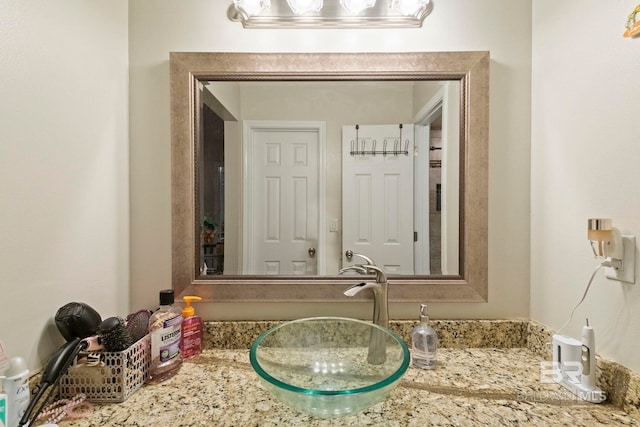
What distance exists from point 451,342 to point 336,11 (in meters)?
1.18

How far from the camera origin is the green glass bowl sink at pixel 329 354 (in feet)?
2.52

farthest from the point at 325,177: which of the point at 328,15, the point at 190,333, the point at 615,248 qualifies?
the point at 615,248

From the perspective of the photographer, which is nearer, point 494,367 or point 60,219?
point 60,219

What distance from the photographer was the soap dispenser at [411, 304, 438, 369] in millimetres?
816

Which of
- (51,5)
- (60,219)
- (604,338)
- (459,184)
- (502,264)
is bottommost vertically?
(604,338)

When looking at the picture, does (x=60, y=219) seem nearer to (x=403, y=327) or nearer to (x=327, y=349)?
(x=327, y=349)

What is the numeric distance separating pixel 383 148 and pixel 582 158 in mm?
546

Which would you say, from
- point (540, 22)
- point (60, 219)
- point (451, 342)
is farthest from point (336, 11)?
point (451, 342)

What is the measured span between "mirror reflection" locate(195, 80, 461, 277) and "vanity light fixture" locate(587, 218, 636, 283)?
0.35m

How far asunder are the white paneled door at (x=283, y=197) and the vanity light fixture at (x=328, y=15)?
335 mm

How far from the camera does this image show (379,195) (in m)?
0.96

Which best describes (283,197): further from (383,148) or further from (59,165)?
(59,165)

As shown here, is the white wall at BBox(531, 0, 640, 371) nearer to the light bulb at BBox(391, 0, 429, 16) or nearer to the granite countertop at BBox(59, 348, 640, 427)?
the granite countertop at BBox(59, 348, 640, 427)

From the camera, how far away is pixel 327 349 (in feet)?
2.88
